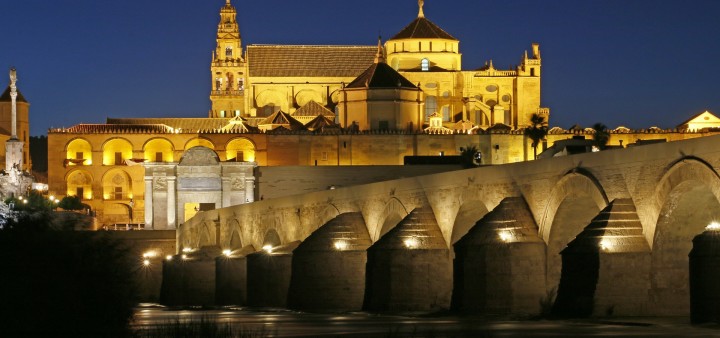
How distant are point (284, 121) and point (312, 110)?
7.49 meters

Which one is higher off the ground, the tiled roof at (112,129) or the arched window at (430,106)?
the arched window at (430,106)

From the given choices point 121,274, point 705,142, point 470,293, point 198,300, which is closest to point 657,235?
point 705,142

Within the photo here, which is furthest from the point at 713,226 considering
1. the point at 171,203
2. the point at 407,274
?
the point at 171,203

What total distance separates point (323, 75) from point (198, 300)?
7388 cm

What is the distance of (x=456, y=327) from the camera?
1233 inches

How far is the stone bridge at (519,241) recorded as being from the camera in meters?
31.5

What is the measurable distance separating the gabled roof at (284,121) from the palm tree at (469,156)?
14.8m

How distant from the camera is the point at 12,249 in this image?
28172 millimetres

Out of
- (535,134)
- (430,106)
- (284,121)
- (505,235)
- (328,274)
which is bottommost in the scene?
(328,274)

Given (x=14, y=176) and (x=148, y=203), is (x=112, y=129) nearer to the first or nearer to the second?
(x=14, y=176)

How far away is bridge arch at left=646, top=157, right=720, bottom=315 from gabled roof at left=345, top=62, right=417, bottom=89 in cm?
7861

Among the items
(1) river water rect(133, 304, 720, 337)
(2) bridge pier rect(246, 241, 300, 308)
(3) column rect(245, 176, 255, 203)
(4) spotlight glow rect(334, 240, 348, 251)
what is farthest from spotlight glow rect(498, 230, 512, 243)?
(3) column rect(245, 176, 255, 203)

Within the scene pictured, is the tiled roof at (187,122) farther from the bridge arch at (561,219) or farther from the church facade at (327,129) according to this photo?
the bridge arch at (561,219)

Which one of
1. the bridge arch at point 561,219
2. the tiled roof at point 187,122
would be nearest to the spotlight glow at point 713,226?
the bridge arch at point 561,219
